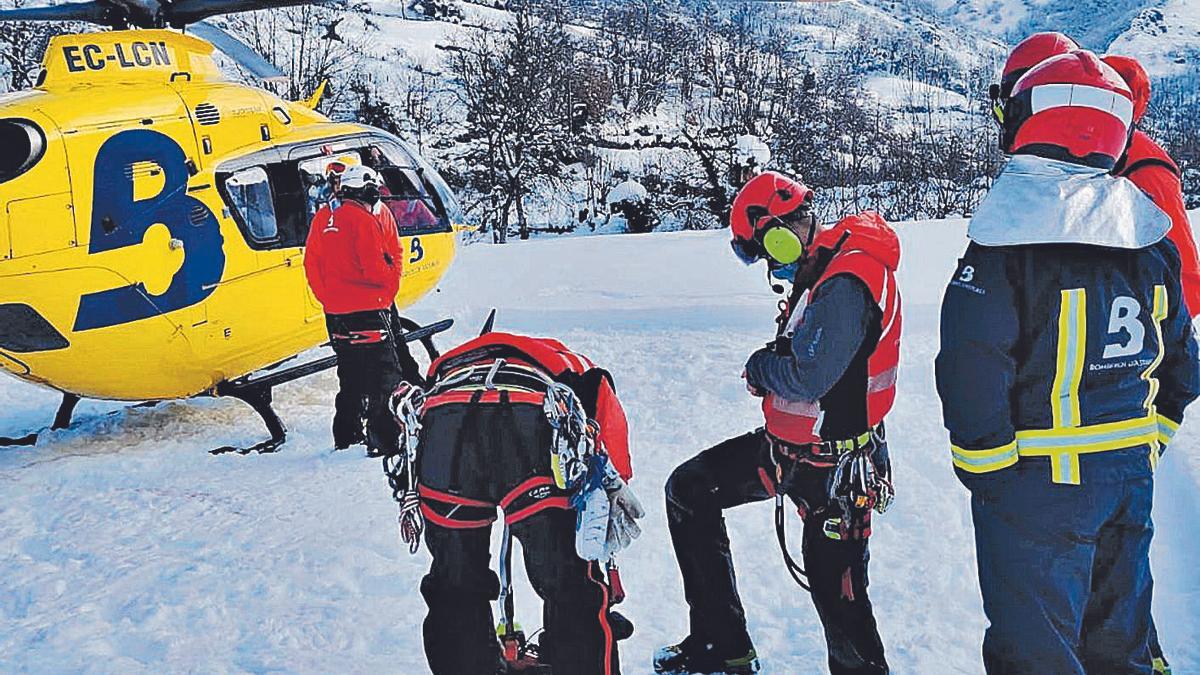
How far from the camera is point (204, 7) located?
5902 millimetres

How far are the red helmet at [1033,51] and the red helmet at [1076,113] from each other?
129 centimetres

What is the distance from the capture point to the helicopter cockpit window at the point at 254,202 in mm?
5891

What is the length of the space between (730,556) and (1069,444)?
4.51ft

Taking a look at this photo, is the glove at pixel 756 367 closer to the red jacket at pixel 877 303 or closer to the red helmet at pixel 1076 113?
the red jacket at pixel 877 303

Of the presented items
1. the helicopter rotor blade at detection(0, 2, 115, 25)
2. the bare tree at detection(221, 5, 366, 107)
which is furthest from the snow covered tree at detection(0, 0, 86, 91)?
the helicopter rotor blade at detection(0, 2, 115, 25)

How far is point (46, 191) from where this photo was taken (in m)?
5.12

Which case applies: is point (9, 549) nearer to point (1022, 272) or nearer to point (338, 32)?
point (1022, 272)

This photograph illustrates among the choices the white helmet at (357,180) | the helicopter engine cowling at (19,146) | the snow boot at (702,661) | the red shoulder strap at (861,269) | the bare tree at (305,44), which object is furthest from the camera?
the bare tree at (305,44)

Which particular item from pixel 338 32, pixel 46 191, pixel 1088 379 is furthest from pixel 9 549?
pixel 338 32

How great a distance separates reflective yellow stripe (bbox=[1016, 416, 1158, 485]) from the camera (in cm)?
209

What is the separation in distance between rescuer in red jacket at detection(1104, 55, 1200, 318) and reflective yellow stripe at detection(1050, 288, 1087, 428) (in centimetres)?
99

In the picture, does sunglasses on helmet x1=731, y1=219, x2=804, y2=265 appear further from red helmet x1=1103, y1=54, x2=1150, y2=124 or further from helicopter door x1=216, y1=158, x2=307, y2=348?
helicopter door x1=216, y1=158, x2=307, y2=348

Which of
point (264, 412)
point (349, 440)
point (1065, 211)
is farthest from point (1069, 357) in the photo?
point (264, 412)

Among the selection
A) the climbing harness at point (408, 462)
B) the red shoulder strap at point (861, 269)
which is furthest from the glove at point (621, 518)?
the red shoulder strap at point (861, 269)
